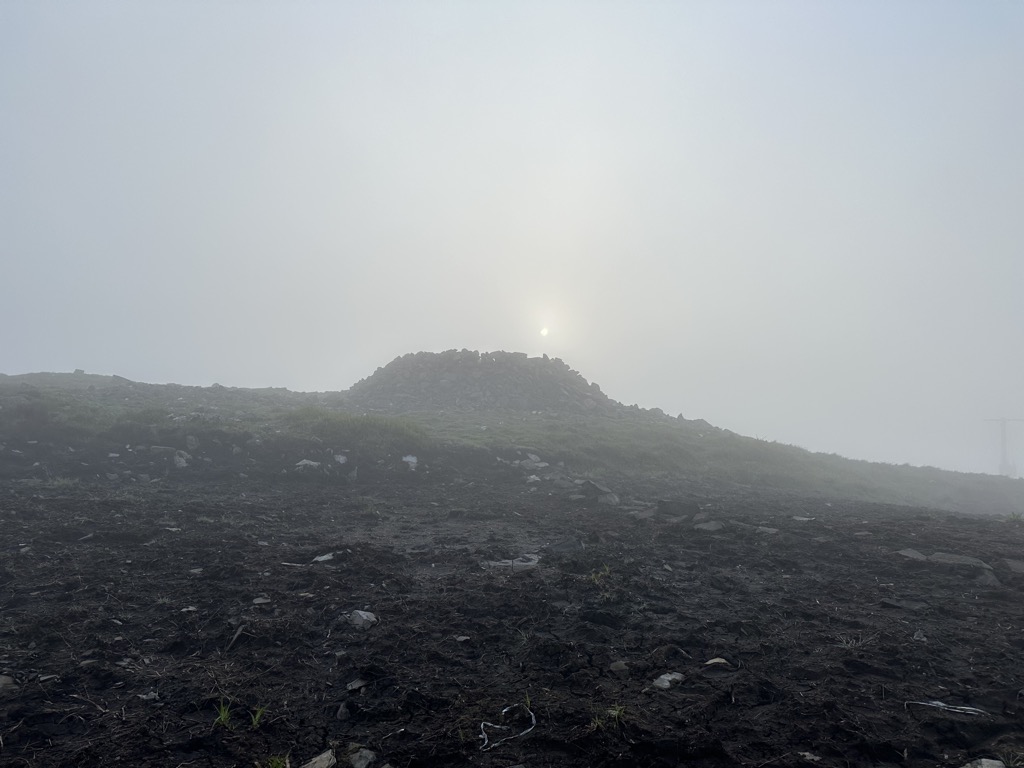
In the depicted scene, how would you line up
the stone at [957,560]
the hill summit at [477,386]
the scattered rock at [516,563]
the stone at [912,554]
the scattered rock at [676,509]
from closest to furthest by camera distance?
1. the stone at [957,560]
2. the scattered rock at [516,563]
3. the stone at [912,554]
4. the scattered rock at [676,509]
5. the hill summit at [477,386]

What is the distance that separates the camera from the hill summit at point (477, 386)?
75.4ft

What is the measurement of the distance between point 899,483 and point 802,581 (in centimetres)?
2097

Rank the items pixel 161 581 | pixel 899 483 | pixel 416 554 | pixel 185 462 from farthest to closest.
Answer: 1. pixel 899 483
2. pixel 185 462
3. pixel 416 554
4. pixel 161 581

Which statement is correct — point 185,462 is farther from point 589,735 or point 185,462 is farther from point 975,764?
point 975,764

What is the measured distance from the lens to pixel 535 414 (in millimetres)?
21672

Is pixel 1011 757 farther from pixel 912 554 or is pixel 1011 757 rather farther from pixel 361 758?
pixel 912 554

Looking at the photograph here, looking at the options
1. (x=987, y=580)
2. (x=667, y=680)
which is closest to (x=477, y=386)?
(x=987, y=580)

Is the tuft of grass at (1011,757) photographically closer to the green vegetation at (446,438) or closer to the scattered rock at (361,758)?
the scattered rock at (361,758)

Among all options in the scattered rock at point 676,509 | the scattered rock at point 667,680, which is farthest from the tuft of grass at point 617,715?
the scattered rock at point 676,509

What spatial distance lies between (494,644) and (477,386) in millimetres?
19450

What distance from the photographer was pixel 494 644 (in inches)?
194

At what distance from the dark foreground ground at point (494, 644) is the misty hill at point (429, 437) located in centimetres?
368

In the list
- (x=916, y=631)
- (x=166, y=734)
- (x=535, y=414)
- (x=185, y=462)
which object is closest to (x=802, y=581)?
(x=916, y=631)

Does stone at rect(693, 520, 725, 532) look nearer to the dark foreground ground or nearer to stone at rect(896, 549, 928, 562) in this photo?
the dark foreground ground
